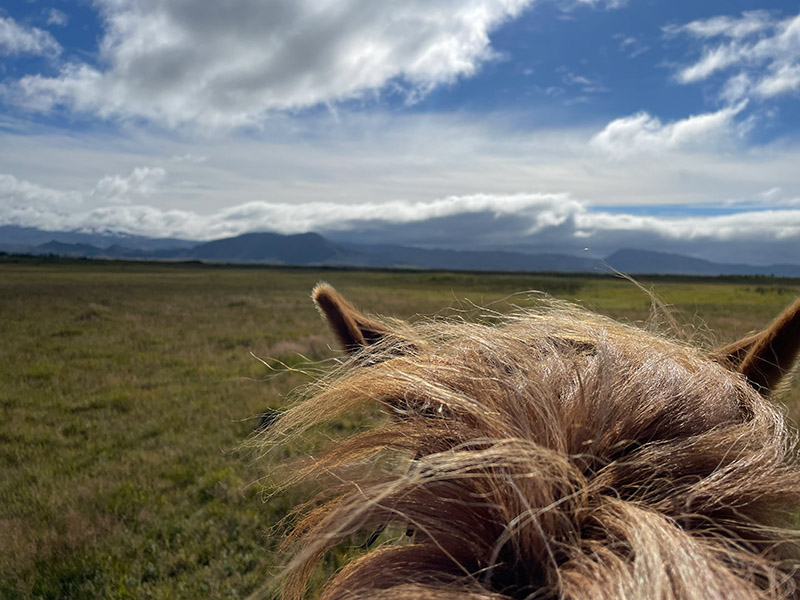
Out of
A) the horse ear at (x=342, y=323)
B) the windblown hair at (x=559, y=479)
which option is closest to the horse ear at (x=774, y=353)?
the windblown hair at (x=559, y=479)

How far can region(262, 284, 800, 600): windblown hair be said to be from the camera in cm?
75

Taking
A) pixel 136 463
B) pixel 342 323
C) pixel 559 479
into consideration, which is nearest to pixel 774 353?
pixel 559 479

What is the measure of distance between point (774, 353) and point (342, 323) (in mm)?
1324

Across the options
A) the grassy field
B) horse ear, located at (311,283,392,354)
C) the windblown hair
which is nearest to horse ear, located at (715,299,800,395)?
the windblown hair

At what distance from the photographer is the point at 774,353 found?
1.38m

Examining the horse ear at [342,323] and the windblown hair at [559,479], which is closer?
the windblown hair at [559,479]

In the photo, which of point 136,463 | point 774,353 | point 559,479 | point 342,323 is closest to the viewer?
point 559,479

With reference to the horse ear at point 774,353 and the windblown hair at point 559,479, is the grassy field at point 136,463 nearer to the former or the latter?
the horse ear at point 774,353

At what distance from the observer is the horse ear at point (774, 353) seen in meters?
1.34

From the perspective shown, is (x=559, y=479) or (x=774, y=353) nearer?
(x=559, y=479)

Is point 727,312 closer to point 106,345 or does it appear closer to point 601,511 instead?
point 106,345

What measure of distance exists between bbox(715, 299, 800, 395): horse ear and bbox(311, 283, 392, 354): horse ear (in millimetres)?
1120

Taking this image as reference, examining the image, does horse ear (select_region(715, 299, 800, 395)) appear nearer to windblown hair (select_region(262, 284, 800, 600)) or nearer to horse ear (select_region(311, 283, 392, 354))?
windblown hair (select_region(262, 284, 800, 600))

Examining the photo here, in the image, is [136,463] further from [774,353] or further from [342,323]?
[774,353]
